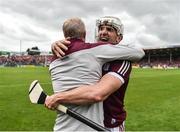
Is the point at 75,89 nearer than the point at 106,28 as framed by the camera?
Yes

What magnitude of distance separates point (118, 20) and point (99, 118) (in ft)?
3.01

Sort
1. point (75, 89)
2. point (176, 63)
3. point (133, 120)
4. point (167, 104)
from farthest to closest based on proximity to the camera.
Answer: point (176, 63), point (167, 104), point (133, 120), point (75, 89)

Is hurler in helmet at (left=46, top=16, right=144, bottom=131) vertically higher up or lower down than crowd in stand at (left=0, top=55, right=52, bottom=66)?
higher up

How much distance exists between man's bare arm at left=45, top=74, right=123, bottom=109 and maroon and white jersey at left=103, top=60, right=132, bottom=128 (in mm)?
78

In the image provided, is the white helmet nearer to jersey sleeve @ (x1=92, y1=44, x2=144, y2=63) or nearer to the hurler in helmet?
the hurler in helmet

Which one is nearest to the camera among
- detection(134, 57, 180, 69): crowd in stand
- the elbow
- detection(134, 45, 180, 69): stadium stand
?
the elbow

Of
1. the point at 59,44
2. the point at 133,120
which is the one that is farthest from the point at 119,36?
the point at 133,120

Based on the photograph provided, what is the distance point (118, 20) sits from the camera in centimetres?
419

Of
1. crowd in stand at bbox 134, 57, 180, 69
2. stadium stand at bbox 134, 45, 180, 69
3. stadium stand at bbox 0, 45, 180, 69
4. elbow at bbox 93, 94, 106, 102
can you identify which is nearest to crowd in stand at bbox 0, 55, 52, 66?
stadium stand at bbox 0, 45, 180, 69

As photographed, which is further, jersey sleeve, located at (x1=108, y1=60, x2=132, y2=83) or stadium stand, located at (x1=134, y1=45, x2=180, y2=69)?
stadium stand, located at (x1=134, y1=45, x2=180, y2=69)

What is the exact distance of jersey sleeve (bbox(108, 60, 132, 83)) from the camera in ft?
12.6

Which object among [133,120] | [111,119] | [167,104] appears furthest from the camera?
[167,104]

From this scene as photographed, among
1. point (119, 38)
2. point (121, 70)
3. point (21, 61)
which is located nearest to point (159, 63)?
point (21, 61)

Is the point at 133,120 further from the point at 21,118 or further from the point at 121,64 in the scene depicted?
the point at 121,64
